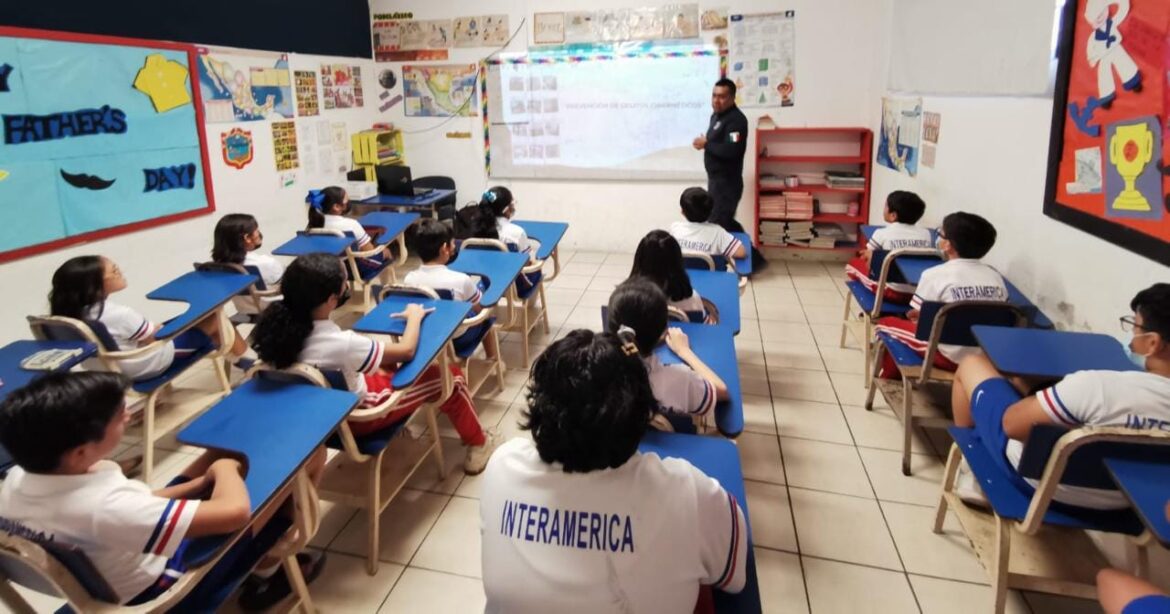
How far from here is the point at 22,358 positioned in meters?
2.13

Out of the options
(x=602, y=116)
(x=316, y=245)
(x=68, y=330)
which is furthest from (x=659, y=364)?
(x=602, y=116)

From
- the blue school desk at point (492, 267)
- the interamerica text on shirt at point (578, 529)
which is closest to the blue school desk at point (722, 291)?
the blue school desk at point (492, 267)

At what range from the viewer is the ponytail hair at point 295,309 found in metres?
1.91

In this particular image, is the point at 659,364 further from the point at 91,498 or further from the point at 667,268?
the point at 91,498

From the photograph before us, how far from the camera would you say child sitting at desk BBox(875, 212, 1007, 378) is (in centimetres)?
249

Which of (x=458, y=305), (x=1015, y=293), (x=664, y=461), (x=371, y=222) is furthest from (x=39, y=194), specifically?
(x=1015, y=293)

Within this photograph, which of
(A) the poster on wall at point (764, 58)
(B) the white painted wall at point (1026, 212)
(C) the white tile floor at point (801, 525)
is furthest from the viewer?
(A) the poster on wall at point (764, 58)

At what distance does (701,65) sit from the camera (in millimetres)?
5648

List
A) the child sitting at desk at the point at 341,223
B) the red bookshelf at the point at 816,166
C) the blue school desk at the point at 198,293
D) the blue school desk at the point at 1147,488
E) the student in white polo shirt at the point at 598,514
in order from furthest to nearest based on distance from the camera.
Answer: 1. the red bookshelf at the point at 816,166
2. the child sitting at desk at the point at 341,223
3. the blue school desk at the point at 198,293
4. the blue school desk at the point at 1147,488
5. the student in white polo shirt at the point at 598,514

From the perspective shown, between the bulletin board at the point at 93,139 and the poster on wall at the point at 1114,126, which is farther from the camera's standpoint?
the bulletin board at the point at 93,139

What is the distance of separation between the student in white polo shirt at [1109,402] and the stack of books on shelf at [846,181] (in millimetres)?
4053

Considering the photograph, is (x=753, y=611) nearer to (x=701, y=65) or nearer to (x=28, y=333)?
(x=28, y=333)

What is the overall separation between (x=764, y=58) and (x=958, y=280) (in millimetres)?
3619

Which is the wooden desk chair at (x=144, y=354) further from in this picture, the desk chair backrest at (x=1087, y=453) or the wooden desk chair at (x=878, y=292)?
the wooden desk chair at (x=878, y=292)
